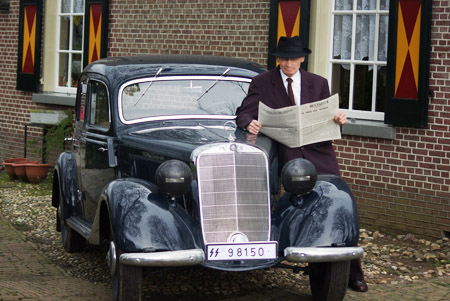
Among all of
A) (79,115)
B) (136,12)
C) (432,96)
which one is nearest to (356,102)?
(432,96)

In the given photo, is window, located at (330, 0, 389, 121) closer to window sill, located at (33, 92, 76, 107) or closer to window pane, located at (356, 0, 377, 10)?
window pane, located at (356, 0, 377, 10)

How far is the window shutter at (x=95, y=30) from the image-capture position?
13078 millimetres

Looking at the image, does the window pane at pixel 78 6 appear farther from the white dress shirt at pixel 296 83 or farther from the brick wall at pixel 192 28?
the white dress shirt at pixel 296 83

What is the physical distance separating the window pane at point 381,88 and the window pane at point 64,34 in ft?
21.4

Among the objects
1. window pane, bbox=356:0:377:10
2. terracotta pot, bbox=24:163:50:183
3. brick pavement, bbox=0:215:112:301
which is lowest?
brick pavement, bbox=0:215:112:301

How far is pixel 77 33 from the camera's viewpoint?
1416 cm

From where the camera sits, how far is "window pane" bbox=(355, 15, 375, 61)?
964 cm

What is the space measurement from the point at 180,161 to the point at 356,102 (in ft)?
14.6

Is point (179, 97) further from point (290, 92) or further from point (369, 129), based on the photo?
point (369, 129)

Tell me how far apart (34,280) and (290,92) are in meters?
2.60

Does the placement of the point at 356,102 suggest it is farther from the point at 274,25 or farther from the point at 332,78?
the point at 274,25

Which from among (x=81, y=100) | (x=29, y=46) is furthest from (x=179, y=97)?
(x=29, y=46)

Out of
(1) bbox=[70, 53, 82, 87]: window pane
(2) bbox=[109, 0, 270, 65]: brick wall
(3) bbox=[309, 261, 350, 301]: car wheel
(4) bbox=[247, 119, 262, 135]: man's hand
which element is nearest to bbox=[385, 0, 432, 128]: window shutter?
(2) bbox=[109, 0, 270, 65]: brick wall

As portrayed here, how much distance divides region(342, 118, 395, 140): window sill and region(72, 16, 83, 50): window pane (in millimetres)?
5993
